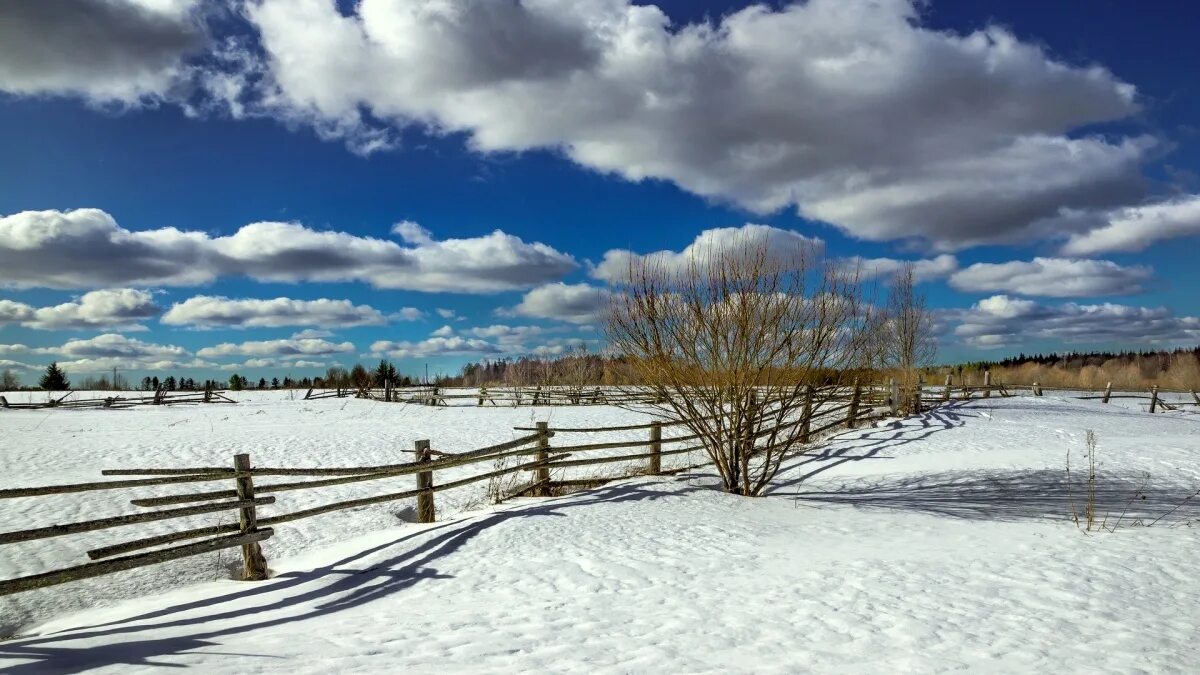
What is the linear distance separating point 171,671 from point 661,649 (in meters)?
2.95

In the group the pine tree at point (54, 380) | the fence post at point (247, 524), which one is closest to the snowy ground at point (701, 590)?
the fence post at point (247, 524)

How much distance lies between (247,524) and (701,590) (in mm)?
4527

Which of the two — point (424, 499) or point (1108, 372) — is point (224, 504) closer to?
point (424, 499)

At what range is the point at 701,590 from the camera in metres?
6.15

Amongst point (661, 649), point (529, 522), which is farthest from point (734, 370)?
point (661, 649)

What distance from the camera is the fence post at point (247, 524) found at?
23.2ft

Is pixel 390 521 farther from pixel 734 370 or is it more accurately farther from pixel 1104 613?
pixel 1104 613

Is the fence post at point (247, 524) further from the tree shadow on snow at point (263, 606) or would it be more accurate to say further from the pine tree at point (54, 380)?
the pine tree at point (54, 380)

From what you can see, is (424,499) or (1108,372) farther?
(1108,372)

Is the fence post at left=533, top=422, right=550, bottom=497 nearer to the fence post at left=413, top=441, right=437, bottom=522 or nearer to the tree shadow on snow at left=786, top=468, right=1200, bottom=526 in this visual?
the fence post at left=413, top=441, right=437, bottom=522

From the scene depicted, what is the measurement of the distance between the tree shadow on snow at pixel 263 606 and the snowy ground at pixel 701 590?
28 mm

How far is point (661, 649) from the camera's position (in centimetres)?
471

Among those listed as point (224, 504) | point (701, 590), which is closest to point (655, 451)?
point (701, 590)

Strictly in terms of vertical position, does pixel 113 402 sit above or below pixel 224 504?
above
